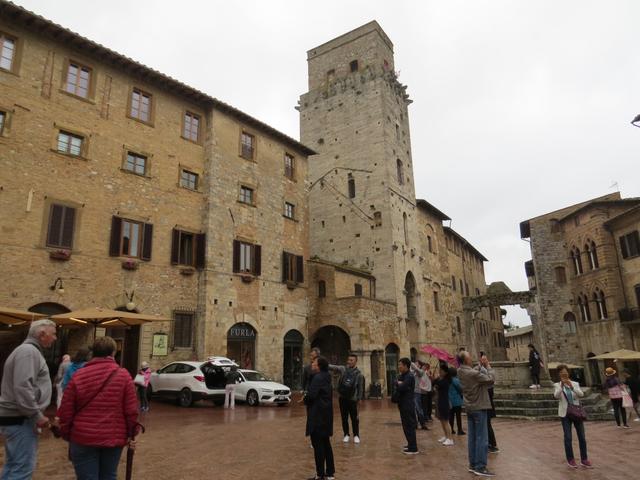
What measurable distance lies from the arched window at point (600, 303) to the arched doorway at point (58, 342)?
101 ft

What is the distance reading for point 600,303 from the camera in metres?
29.9

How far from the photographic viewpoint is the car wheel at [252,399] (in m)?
15.9

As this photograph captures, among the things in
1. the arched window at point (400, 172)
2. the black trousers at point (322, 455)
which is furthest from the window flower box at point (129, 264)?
the arched window at point (400, 172)

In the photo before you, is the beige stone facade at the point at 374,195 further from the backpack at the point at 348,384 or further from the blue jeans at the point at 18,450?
the blue jeans at the point at 18,450

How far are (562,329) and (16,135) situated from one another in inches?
1363

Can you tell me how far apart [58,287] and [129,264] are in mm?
2554

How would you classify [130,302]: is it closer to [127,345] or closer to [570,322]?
[127,345]

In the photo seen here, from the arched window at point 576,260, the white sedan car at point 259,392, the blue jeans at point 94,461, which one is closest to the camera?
the blue jeans at point 94,461

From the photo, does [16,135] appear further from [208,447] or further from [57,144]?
[208,447]

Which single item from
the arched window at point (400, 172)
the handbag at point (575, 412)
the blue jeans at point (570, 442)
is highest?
the arched window at point (400, 172)

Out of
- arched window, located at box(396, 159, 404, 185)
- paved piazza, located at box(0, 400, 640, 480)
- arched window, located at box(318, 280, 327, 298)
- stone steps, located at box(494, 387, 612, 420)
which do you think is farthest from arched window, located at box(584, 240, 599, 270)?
paved piazza, located at box(0, 400, 640, 480)

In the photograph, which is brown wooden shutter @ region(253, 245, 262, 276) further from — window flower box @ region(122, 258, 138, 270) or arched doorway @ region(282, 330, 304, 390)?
window flower box @ region(122, 258, 138, 270)

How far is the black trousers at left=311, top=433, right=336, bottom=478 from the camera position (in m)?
6.07

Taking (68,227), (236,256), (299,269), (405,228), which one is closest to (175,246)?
(236,256)
